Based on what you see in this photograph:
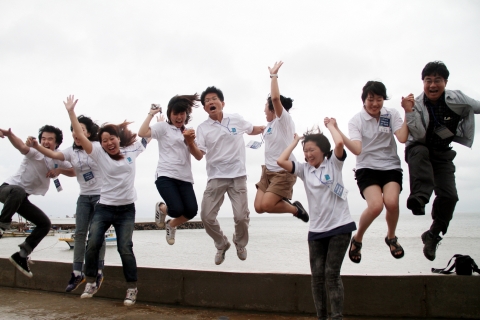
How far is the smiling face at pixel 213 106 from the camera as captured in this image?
5566mm

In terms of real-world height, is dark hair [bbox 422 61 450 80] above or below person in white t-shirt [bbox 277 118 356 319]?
above

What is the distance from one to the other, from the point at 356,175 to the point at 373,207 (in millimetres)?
478

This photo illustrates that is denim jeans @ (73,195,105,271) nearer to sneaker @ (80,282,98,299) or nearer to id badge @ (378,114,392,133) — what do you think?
sneaker @ (80,282,98,299)

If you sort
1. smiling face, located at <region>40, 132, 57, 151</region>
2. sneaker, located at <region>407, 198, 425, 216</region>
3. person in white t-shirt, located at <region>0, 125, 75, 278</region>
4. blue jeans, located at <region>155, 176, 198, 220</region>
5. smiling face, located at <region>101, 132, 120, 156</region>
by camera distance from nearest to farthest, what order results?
sneaker, located at <region>407, 198, 425, 216</region> → smiling face, located at <region>101, 132, 120, 156</region> → blue jeans, located at <region>155, 176, 198, 220</region> → person in white t-shirt, located at <region>0, 125, 75, 278</region> → smiling face, located at <region>40, 132, 57, 151</region>

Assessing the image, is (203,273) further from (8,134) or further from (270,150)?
(8,134)

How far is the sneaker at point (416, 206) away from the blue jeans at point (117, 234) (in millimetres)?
3340

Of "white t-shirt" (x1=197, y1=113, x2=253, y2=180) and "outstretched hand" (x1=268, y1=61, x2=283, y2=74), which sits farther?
"white t-shirt" (x1=197, y1=113, x2=253, y2=180)

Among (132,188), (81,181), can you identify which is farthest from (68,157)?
(132,188)

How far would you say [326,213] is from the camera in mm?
3975

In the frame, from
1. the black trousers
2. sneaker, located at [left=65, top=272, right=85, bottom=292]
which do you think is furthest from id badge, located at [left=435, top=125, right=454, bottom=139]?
sneaker, located at [left=65, top=272, right=85, bottom=292]

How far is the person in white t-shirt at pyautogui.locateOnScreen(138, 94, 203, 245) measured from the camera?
17.4 feet

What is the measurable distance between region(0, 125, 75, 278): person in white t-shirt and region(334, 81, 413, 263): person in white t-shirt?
425 centimetres

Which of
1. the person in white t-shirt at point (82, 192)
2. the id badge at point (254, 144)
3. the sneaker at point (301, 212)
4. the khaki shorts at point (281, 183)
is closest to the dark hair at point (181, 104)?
the id badge at point (254, 144)

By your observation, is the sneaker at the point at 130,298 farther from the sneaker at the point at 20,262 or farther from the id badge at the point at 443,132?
the id badge at the point at 443,132
